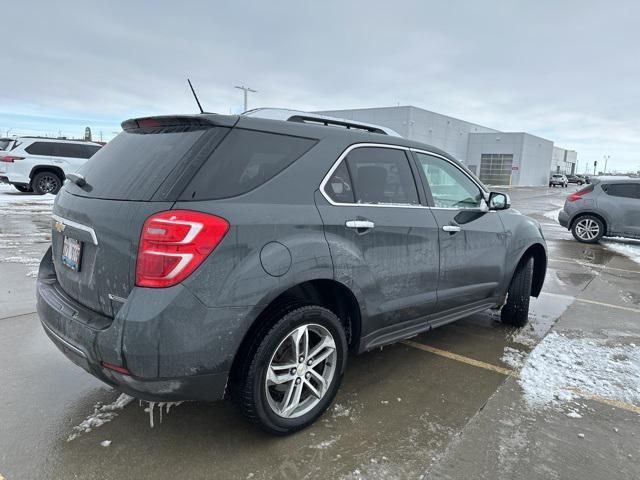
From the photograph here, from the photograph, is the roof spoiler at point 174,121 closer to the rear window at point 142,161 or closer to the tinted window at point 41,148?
the rear window at point 142,161

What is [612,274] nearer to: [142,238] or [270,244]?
[270,244]

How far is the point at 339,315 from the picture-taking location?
3.03 meters

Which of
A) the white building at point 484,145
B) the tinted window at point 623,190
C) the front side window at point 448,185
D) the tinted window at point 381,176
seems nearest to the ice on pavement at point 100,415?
the tinted window at point 381,176

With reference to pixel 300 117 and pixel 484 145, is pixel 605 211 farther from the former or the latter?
pixel 484 145

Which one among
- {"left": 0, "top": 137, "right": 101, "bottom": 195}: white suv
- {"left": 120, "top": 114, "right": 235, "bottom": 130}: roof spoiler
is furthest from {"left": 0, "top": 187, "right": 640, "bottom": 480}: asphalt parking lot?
{"left": 0, "top": 137, "right": 101, "bottom": 195}: white suv

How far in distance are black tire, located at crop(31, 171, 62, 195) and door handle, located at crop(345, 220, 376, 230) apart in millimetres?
16666

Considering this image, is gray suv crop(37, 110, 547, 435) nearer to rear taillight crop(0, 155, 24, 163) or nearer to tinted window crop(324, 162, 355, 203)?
tinted window crop(324, 162, 355, 203)

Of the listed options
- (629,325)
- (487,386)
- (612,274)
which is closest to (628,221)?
(612,274)

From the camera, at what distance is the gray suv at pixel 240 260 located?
2227 mm

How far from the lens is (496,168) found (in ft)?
185

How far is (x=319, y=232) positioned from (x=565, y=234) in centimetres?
1285

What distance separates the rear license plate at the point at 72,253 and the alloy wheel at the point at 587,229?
1201cm

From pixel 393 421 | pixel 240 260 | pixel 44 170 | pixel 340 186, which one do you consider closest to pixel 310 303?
pixel 240 260

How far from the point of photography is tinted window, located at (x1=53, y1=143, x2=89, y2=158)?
53.1ft
